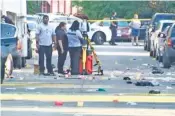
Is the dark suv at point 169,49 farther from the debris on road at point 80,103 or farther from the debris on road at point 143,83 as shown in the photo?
the debris on road at point 80,103

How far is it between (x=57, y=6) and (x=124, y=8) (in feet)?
41.6

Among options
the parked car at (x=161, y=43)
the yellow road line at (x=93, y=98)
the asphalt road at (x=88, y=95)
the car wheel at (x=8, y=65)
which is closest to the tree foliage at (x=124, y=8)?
the parked car at (x=161, y=43)

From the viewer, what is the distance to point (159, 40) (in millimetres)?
27953

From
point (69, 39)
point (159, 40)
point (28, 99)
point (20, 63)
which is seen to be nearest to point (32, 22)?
point (159, 40)

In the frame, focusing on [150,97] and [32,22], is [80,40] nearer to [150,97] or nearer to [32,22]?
[150,97]

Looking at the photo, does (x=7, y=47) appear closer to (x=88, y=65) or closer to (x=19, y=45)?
(x=88, y=65)

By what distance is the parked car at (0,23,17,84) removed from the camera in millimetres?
18072

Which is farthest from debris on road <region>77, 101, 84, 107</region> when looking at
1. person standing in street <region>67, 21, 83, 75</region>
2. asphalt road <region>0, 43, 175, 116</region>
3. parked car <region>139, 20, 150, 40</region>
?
parked car <region>139, 20, 150, 40</region>

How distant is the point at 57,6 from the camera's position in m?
65.1

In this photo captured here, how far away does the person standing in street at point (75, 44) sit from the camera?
21250 mm

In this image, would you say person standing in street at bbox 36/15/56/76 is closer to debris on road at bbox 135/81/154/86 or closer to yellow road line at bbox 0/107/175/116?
debris on road at bbox 135/81/154/86

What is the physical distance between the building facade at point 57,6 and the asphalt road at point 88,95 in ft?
127

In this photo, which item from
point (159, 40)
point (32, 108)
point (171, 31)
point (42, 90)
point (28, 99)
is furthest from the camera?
point (159, 40)

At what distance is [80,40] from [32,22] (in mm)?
17687
